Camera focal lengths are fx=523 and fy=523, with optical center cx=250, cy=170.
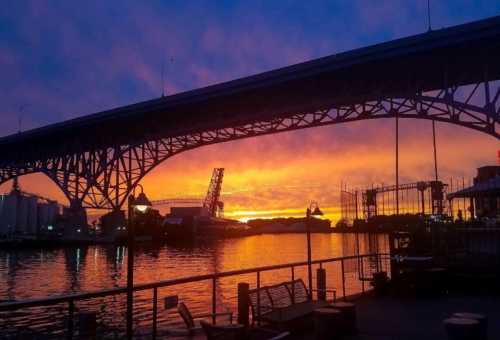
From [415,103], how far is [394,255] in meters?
12.4

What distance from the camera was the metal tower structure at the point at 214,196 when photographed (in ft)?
554

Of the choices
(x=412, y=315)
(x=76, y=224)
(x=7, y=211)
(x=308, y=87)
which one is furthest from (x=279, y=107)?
(x=7, y=211)

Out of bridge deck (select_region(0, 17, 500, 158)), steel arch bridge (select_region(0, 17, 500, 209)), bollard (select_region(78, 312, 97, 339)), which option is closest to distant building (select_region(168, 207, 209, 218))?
steel arch bridge (select_region(0, 17, 500, 209))

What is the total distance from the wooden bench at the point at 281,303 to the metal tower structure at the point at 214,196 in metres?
157

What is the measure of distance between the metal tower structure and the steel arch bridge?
11042 cm

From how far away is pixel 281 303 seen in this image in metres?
10.4

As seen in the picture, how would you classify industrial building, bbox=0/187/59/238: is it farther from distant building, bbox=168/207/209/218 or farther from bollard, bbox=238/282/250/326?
bollard, bbox=238/282/250/326

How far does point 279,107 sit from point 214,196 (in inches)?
5376

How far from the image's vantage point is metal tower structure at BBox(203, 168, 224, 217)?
169 metres

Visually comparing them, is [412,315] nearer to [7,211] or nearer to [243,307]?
[243,307]

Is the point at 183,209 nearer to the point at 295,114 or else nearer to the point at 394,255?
the point at 295,114

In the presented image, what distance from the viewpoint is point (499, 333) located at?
962cm

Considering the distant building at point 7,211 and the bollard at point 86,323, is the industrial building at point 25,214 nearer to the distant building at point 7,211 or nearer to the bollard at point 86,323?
the distant building at point 7,211

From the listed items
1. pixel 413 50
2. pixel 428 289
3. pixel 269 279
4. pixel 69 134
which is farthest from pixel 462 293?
pixel 69 134
